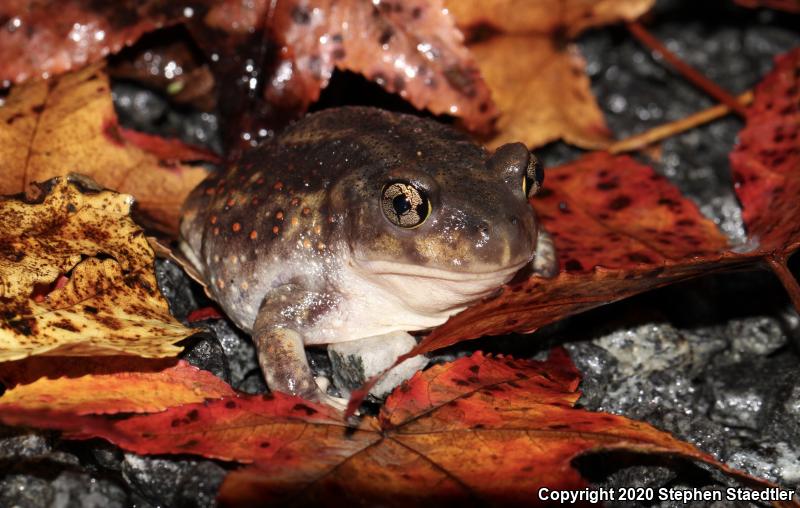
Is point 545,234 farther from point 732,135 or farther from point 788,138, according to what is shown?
point 732,135

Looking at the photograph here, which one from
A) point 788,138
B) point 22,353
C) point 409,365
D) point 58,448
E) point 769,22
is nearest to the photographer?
point 22,353

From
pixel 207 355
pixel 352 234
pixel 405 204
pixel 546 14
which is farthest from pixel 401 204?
pixel 546 14

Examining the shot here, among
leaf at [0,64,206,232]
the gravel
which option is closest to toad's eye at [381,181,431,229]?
the gravel

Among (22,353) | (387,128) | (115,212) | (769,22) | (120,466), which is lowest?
(120,466)

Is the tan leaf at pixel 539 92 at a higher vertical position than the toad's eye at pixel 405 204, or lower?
higher

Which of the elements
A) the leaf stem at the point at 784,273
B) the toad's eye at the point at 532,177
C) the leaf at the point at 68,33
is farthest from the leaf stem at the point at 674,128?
the leaf at the point at 68,33

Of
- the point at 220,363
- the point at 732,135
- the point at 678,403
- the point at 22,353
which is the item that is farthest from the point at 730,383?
the point at 22,353

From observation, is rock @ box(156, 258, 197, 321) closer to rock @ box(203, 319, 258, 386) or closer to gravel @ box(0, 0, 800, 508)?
gravel @ box(0, 0, 800, 508)

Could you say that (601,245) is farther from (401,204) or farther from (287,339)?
(287,339)

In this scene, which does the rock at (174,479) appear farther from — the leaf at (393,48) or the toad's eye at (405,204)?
the leaf at (393,48)
